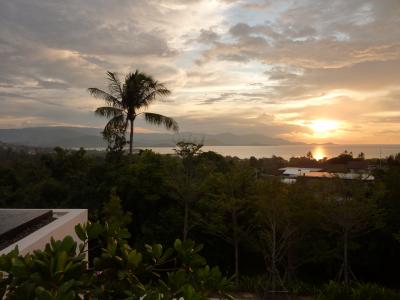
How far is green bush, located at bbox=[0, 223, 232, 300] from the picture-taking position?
1.83 m

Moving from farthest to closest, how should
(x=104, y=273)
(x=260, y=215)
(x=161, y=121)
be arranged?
(x=161, y=121) < (x=260, y=215) < (x=104, y=273)

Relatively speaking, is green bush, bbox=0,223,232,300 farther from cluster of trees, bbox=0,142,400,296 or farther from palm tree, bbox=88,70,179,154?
palm tree, bbox=88,70,179,154

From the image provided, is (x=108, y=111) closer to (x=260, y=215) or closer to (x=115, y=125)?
(x=115, y=125)

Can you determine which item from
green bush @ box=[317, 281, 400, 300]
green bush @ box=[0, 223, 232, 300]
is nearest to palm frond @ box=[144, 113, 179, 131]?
green bush @ box=[317, 281, 400, 300]

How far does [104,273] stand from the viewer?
2.13 m

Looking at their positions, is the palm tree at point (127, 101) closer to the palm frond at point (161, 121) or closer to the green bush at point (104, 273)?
the palm frond at point (161, 121)

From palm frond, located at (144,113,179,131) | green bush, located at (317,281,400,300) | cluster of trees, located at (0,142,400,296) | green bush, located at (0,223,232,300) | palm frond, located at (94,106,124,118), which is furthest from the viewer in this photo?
palm frond, located at (144,113,179,131)

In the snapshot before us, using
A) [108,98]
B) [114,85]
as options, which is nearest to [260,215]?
[108,98]

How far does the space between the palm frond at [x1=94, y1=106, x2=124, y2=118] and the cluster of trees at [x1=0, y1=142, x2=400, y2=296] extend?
2.08 m

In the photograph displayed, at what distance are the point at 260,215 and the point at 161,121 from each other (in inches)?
222

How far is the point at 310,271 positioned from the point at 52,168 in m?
15.4

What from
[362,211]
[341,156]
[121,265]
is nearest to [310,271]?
[362,211]

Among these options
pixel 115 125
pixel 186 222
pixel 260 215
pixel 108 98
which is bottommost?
pixel 186 222

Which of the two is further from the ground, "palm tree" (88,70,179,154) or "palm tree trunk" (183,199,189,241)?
"palm tree" (88,70,179,154)
